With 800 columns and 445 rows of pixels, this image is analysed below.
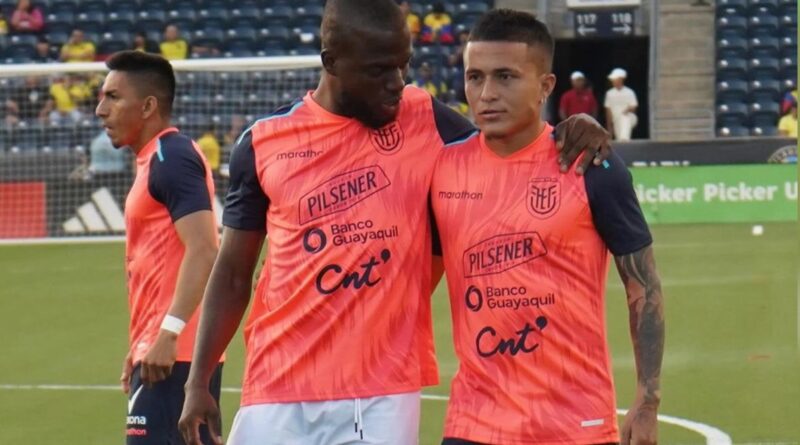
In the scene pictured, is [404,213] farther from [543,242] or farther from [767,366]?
[767,366]

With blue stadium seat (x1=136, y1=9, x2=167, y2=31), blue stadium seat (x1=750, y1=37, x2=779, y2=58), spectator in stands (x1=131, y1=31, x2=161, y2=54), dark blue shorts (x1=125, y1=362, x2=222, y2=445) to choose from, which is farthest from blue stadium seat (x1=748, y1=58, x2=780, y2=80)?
dark blue shorts (x1=125, y1=362, x2=222, y2=445)

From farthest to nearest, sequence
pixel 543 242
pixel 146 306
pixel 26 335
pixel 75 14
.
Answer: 1. pixel 75 14
2. pixel 26 335
3. pixel 146 306
4. pixel 543 242

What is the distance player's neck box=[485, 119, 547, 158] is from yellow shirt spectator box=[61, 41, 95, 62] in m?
23.3

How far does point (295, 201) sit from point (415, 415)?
2.30ft

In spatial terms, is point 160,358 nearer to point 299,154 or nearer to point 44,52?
point 299,154

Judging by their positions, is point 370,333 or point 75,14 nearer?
point 370,333

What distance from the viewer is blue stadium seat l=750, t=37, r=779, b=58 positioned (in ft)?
94.4

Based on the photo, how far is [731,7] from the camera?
29125 mm

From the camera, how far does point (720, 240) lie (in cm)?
2022

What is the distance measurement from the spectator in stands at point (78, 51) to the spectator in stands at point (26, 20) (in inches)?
57.8

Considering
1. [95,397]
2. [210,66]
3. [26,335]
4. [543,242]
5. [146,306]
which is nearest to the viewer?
[543,242]

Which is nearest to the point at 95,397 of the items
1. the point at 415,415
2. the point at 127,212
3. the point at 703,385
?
the point at 703,385

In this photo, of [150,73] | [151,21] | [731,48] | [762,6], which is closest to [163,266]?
[150,73]

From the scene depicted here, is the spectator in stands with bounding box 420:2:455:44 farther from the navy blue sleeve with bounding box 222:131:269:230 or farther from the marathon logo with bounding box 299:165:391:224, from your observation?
the marathon logo with bounding box 299:165:391:224
